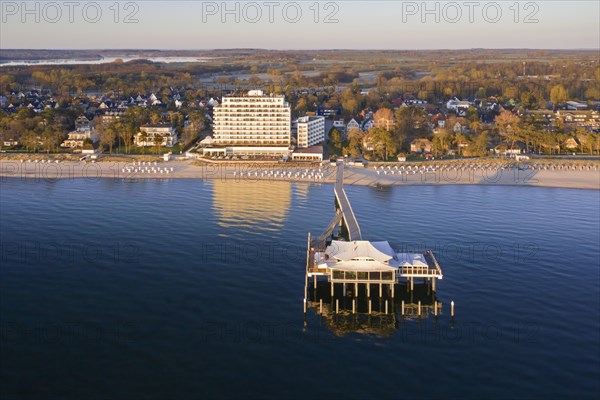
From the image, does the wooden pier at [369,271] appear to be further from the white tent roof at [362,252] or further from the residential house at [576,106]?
the residential house at [576,106]

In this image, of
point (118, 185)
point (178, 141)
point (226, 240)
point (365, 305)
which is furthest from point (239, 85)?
point (365, 305)

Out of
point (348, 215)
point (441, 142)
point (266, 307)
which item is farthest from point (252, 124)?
point (266, 307)

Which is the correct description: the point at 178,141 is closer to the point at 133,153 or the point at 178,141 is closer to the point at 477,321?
the point at 133,153

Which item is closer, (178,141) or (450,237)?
(450,237)

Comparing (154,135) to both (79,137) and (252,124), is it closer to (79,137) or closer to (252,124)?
(79,137)

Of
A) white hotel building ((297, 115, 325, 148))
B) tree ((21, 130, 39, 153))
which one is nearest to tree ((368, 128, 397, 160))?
white hotel building ((297, 115, 325, 148))

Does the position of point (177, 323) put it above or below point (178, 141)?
below
